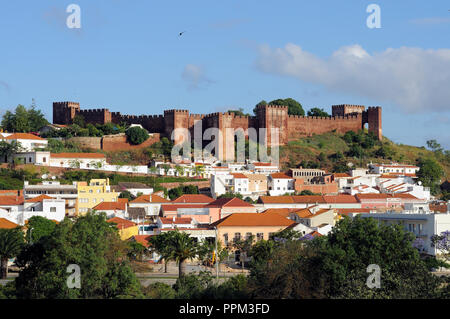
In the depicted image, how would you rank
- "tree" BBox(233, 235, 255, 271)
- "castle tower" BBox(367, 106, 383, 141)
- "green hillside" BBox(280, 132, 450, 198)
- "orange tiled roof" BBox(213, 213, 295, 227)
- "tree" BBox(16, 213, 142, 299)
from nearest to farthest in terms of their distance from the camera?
"tree" BBox(16, 213, 142, 299) → "tree" BBox(233, 235, 255, 271) → "orange tiled roof" BBox(213, 213, 295, 227) → "green hillside" BBox(280, 132, 450, 198) → "castle tower" BBox(367, 106, 383, 141)

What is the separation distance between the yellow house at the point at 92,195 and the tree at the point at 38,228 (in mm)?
10597

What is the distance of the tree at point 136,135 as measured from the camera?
264ft

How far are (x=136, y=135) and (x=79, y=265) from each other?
51.9 metres

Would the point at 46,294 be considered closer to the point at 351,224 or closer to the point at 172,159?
the point at 351,224

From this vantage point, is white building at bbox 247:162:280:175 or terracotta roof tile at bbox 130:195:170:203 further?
white building at bbox 247:162:280:175

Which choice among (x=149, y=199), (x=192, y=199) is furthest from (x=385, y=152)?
(x=149, y=199)

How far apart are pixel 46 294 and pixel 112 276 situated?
223 cm

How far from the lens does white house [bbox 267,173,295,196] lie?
235 ft

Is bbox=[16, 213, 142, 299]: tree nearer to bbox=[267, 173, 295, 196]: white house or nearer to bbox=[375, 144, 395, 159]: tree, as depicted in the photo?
bbox=[267, 173, 295, 196]: white house

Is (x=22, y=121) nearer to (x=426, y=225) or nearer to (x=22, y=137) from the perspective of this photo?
(x=22, y=137)

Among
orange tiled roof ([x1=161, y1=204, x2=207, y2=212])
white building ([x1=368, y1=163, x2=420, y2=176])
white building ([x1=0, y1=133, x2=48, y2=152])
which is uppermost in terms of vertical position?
white building ([x1=0, y1=133, x2=48, y2=152])

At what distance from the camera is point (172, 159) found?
78125 mm

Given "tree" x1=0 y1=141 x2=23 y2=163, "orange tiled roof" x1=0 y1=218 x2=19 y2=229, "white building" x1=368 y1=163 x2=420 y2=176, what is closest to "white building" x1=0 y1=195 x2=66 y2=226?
"orange tiled roof" x1=0 y1=218 x2=19 y2=229

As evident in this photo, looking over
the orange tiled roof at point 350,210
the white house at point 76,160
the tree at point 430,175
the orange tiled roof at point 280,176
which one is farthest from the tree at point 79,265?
the tree at point 430,175
